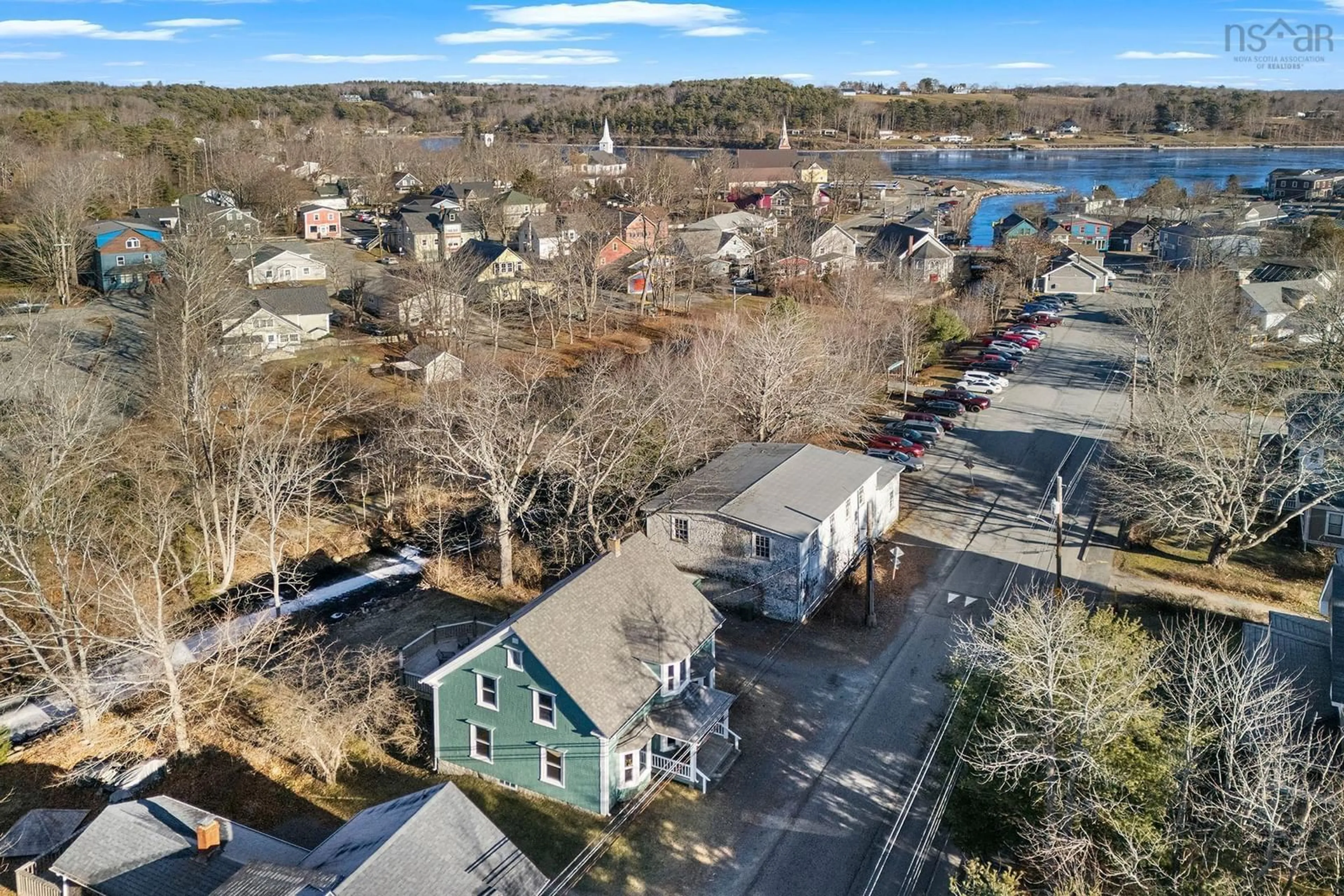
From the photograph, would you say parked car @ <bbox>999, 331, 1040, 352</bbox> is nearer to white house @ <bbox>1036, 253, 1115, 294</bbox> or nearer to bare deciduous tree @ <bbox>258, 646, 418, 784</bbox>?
white house @ <bbox>1036, 253, 1115, 294</bbox>

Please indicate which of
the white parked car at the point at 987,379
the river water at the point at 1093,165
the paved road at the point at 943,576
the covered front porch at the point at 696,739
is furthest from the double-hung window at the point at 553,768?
the river water at the point at 1093,165

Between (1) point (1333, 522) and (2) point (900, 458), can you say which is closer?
(1) point (1333, 522)

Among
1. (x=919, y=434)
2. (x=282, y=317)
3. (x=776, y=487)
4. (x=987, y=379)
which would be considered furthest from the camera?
(x=282, y=317)

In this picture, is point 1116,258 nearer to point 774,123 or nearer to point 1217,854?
point 1217,854

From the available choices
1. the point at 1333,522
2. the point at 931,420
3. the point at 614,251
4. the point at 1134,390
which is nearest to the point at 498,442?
the point at 931,420

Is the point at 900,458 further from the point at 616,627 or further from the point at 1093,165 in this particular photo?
the point at 1093,165

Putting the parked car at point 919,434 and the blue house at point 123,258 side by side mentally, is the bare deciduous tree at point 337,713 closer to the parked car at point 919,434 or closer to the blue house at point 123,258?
the parked car at point 919,434

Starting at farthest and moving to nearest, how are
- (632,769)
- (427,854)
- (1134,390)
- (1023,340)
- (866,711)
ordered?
(1023,340) → (1134,390) → (866,711) → (632,769) → (427,854)

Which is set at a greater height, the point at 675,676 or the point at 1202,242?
the point at 1202,242
